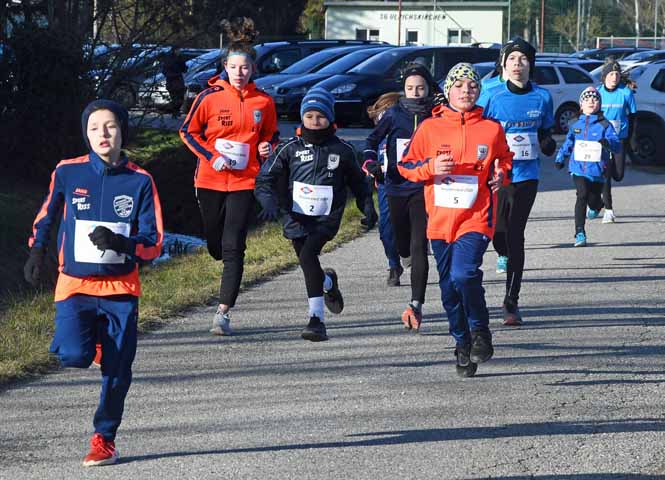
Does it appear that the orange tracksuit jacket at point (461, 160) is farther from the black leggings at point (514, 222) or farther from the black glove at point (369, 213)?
the black leggings at point (514, 222)

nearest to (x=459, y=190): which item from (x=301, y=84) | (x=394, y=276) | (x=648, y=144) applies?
(x=394, y=276)

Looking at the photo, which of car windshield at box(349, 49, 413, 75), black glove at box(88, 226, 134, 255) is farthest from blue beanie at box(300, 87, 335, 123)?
car windshield at box(349, 49, 413, 75)

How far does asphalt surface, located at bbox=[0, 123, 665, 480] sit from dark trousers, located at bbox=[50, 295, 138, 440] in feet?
0.88

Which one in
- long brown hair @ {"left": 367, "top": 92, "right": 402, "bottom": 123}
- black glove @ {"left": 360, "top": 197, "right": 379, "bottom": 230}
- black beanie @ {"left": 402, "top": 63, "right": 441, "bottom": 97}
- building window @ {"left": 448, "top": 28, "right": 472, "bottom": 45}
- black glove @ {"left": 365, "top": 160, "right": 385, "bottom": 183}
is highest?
building window @ {"left": 448, "top": 28, "right": 472, "bottom": 45}

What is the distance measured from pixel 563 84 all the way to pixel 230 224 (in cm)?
2183

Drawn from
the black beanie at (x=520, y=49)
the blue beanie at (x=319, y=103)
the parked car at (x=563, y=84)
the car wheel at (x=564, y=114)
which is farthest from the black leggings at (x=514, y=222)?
the car wheel at (x=564, y=114)

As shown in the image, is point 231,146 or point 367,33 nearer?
point 231,146

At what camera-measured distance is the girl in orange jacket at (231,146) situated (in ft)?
28.1

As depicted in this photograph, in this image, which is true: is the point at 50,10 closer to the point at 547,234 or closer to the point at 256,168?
the point at 547,234

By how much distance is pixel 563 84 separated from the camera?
29359 millimetres

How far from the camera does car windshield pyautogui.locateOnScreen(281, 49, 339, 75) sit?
30.3 meters

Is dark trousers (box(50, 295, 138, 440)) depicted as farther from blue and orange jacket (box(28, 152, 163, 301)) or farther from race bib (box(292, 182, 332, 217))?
race bib (box(292, 182, 332, 217))

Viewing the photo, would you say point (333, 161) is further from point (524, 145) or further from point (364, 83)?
point (364, 83)

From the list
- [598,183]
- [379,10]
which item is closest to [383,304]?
[598,183]
